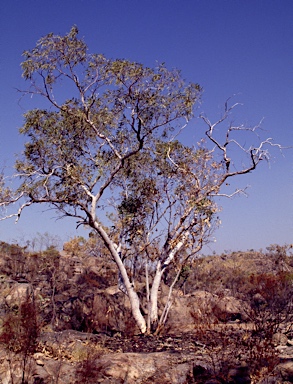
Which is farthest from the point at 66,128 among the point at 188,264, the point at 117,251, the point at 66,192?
the point at 188,264

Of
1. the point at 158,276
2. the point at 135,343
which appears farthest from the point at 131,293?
the point at 135,343

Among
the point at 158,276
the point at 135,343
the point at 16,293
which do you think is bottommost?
the point at 135,343

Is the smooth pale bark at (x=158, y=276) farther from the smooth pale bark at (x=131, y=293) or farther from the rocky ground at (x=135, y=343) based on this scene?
the rocky ground at (x=135, y=343)

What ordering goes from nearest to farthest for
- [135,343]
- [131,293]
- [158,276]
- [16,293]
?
1. [135,343]
2. [131,293]
3. [158,276]
4. [16,293]

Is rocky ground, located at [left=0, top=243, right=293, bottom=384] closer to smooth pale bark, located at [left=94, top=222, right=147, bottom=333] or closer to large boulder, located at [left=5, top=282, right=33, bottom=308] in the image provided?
large boulder, located at [left=5, top=282, right=33, bottom=308]

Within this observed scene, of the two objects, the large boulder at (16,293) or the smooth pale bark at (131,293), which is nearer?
the smooth pale bark at (131,293)

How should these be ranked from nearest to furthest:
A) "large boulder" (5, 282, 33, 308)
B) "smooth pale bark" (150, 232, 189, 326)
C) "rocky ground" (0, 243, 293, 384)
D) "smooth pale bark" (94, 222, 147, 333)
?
"rocky ground" (0, 243, 293, 384)
"smooth pale bark" (94, 222, 147, 333)
"smooth pale bark" (150, 232, 189, 326)
"large boulder" (5, 282, 33, 308)

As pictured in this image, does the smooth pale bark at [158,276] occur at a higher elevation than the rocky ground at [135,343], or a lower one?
higher

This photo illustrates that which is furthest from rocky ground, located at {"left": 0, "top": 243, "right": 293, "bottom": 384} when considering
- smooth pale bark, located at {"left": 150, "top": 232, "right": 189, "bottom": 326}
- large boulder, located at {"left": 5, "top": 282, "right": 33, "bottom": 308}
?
smooth pale bark, located at {"left": 150, "top": 232, "right": 189, "bottom": 326}

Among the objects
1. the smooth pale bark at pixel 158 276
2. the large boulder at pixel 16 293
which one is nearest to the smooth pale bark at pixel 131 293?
the smooth pale bark at pixel 158 276

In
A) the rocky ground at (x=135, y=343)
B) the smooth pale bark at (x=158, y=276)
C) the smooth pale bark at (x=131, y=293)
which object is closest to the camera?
the rocky ground at (x=135, y=343)

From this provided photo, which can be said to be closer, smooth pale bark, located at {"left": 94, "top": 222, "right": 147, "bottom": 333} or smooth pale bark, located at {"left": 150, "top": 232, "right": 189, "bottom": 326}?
smooth pale bark, located at {"left": 94, "top": 222, "right": 147, "bottom": 333}

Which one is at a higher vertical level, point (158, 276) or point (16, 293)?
point (16, 293)

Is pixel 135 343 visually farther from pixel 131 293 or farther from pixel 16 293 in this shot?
pixel 16 293
